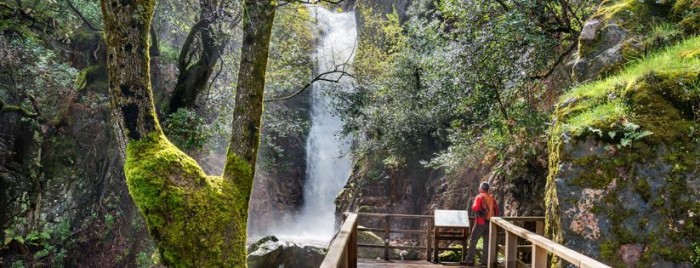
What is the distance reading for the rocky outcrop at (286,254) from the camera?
11.7m

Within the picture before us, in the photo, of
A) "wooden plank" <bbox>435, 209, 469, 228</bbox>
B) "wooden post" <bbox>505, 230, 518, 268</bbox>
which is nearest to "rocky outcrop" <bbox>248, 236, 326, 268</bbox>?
"wooden plank" <bbox>435, 209, 469, 228</bbox>

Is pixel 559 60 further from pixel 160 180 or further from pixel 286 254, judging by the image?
pixel 286 254

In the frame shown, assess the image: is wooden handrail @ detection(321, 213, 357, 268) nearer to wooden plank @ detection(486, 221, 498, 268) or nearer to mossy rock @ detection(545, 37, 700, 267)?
mossy rock @ detection(545, 37, 700, 267)

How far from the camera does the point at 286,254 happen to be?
1235cm

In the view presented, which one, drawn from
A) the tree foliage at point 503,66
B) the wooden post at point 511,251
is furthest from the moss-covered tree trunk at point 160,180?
the tree foliage at point 503,66

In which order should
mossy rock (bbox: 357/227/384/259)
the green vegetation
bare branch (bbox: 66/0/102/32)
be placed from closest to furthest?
the green vegetation < bare branch (bbox: 66/0/102/32) < mossy rock (bbox: 357/227/384/259)

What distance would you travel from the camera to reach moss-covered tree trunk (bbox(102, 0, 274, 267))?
4.26 m

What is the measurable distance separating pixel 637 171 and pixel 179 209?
14.9ft

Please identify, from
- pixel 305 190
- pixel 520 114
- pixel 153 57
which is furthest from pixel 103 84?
pixel 305 190

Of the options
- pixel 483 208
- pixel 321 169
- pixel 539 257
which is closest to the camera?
pixel 539 257

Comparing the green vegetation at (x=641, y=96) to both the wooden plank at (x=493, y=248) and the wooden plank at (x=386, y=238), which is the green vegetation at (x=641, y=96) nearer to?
the wooden plank at (x=493, y=248)

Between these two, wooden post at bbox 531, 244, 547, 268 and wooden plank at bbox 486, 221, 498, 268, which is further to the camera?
wooden plank at bbox 486, 221, 498, 268

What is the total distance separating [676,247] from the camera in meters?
4.36

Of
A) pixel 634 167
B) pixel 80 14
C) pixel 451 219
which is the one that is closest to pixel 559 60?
pixel 451 219
